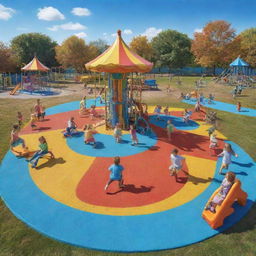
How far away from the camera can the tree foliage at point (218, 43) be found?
5484 centimetres

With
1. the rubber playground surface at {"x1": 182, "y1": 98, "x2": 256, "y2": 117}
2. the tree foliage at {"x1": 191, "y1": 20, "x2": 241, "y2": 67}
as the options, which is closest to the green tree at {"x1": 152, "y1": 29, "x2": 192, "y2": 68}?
the tree foliage at {"x1": 191, "y1": 20, "x2": 241, "y2": 67}

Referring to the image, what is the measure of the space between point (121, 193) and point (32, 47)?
202 ft

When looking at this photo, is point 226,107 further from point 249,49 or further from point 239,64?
point 249,49

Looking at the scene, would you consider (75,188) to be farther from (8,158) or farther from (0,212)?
(8,158)

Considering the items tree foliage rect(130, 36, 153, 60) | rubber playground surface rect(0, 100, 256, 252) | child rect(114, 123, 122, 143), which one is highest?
tree foliage rect(130, 36, 153, 60)

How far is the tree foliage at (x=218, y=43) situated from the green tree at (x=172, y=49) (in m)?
12.2

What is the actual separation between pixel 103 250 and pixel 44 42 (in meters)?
65.9

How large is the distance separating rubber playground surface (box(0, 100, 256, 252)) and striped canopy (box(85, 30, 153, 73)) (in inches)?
160

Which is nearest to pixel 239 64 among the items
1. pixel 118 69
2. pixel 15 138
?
pixel 118 69

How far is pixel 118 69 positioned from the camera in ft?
40.1

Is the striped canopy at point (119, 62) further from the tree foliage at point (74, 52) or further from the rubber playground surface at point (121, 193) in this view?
the tree foliage at point (74, 52)

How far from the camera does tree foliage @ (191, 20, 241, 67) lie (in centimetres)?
5484

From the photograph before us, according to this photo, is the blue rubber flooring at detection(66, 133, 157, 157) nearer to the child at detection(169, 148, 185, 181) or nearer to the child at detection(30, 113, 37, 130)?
the child at detection(169, 148, 185, 181)

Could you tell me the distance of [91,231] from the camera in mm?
6277
